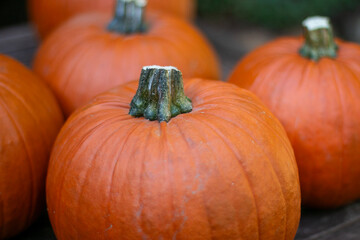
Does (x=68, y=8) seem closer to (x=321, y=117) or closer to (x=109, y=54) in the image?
(x=109, y=54)

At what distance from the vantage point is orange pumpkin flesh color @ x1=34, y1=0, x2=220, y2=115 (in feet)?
5.91

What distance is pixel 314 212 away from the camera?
1.70 meters

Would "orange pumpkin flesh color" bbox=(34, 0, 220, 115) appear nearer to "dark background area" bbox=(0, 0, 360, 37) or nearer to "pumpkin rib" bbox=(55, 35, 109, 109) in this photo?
"pumpkin rib" bbox=(55, 35, 109, 109)

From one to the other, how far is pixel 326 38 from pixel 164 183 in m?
0.91

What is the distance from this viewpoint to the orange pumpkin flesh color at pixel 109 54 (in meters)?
1.80

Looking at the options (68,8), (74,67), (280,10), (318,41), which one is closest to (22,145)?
(74,67)

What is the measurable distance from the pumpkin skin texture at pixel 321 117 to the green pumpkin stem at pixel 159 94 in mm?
441

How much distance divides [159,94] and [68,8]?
5.09 ft

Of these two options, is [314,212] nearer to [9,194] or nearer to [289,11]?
[9,194]

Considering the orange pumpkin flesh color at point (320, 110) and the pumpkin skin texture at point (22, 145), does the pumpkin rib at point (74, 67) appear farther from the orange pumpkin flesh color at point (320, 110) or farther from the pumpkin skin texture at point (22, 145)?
the orange pumpkin flesh color at point (320, 110)

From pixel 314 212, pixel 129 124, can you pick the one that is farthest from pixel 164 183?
pixel 314 212

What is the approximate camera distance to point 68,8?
2.61 metres

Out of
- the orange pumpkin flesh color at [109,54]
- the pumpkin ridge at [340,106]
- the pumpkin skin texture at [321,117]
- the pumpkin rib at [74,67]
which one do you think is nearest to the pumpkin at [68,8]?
the orange pumpkin flesh color at [109,54]

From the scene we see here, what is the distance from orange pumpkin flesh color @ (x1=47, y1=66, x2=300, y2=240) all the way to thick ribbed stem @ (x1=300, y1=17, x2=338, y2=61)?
1.50 ft
